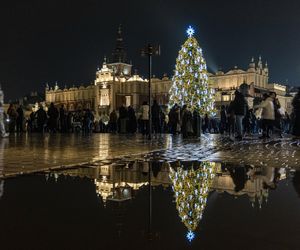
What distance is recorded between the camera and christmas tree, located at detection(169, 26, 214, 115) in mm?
22625

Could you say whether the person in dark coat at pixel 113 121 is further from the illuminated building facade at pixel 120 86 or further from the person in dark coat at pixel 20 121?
the illuminated building facade at pixel 120 86

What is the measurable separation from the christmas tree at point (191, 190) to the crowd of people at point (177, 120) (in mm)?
8694

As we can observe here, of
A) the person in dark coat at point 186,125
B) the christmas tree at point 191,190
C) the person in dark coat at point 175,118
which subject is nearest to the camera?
the christmas tree at point 191,190

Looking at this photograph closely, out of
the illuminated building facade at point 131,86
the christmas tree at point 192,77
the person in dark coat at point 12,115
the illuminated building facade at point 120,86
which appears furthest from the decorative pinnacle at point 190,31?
the illuminated building facade at point 120,86

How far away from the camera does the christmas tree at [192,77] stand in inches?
891

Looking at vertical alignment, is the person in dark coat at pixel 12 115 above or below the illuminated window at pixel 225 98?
below

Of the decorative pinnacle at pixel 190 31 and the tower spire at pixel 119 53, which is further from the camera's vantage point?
the tower spire at pixel 119 53

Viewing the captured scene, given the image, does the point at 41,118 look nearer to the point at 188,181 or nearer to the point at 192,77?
the point at 192,77

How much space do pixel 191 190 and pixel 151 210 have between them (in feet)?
2.92

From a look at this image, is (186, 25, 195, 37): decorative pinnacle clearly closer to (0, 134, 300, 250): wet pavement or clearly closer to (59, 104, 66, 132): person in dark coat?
(59, 104, 66, 132): person in dark coat

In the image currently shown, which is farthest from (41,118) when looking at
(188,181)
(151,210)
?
(151,210)

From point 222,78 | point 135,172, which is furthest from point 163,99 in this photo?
point 135,172

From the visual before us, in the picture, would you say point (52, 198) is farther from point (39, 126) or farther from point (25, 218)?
point (39, 126)

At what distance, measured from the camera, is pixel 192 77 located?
22.6m
